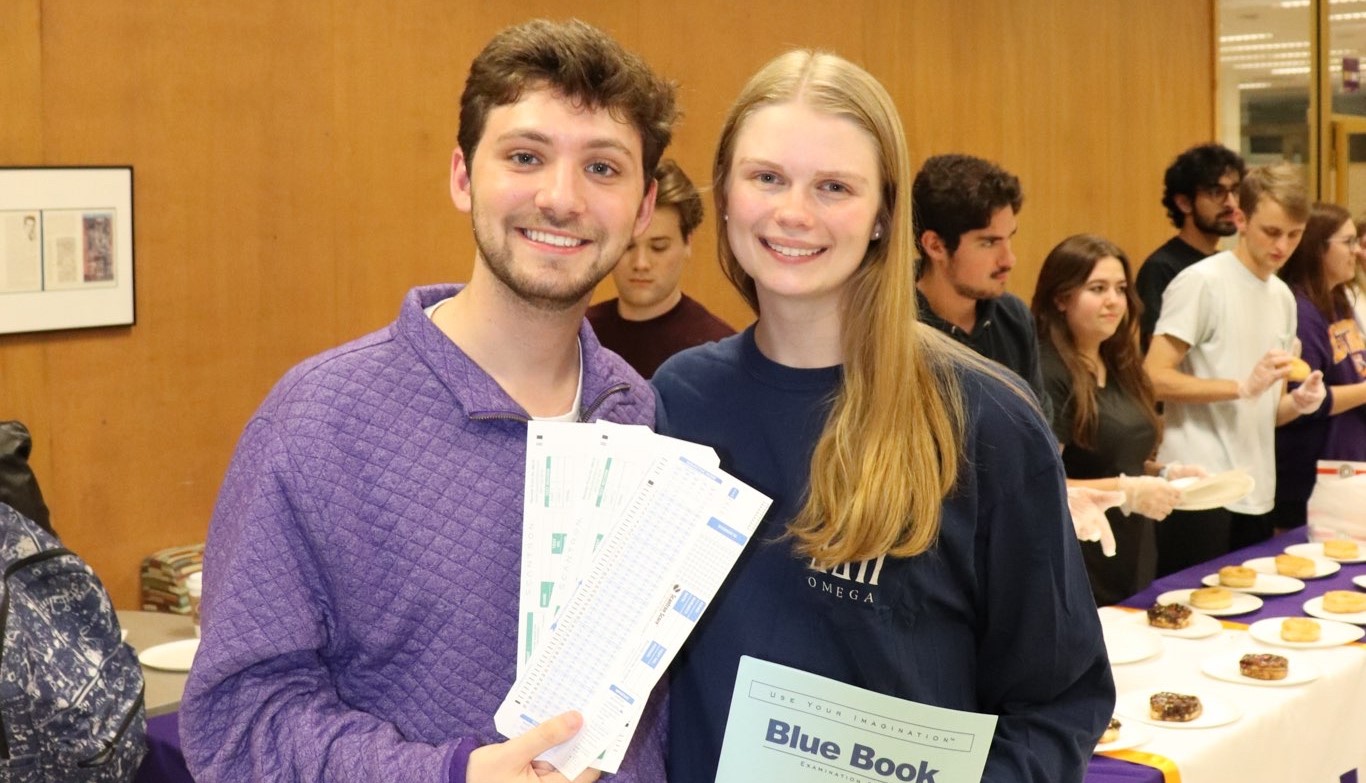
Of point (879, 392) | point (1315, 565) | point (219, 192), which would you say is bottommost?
point (1315, 565)

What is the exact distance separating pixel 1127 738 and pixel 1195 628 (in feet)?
2.96

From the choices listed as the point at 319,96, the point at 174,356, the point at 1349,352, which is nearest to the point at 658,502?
the point at 174,356

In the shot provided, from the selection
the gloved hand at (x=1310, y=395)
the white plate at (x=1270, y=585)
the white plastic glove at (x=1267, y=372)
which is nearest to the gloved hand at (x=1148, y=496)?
the white plate at (x=1270, y=585)

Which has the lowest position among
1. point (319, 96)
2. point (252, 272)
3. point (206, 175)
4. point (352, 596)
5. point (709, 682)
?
point (709, 682)

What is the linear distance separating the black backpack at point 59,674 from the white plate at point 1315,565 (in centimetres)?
299

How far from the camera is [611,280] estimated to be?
5.30 meters

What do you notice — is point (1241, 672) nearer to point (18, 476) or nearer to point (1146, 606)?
point (1146, 606)

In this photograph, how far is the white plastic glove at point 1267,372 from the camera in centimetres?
455

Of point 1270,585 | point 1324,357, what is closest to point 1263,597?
point 1270,585

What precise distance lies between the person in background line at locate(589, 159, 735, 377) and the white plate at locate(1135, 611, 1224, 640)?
1470 millimetres

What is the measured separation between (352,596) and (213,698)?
6.9 inches

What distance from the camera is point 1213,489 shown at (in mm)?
3869

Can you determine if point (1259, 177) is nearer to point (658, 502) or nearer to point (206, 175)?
point (206, 175)

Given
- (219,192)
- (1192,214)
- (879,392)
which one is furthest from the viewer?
(1192,214)
